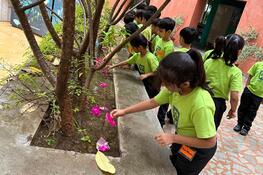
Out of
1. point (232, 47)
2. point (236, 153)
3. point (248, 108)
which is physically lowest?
point (236, 153)

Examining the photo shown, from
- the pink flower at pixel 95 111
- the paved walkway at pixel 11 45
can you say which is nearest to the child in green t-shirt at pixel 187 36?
the pink flower at pixel 95 111

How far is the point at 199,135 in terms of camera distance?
177 cm

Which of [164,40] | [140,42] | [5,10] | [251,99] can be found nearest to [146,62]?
[140,42]

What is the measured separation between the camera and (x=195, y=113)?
5.81ft

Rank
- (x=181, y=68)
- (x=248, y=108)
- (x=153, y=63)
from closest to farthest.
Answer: (x=181, y=68) → (x=153, y=63) → (x=248, y=108)

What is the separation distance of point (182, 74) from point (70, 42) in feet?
2.37

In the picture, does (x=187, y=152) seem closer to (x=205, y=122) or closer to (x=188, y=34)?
(x=205, y=122)

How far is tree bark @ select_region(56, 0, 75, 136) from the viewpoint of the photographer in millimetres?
1743

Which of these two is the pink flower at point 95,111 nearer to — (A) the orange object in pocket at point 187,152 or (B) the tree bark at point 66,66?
(B) the tree bark at point 66,66

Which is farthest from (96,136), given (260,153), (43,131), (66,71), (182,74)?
(260,153)

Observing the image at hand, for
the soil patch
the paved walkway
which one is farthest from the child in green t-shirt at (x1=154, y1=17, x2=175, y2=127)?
the paved walkway

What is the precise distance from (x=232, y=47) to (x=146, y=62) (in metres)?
1.00

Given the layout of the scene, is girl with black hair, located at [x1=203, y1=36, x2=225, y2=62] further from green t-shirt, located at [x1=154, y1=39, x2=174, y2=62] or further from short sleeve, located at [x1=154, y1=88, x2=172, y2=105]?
short sleeve, located at [x1=154, y1=88, x2=172, y2=105]

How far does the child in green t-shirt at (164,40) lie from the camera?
379cm
